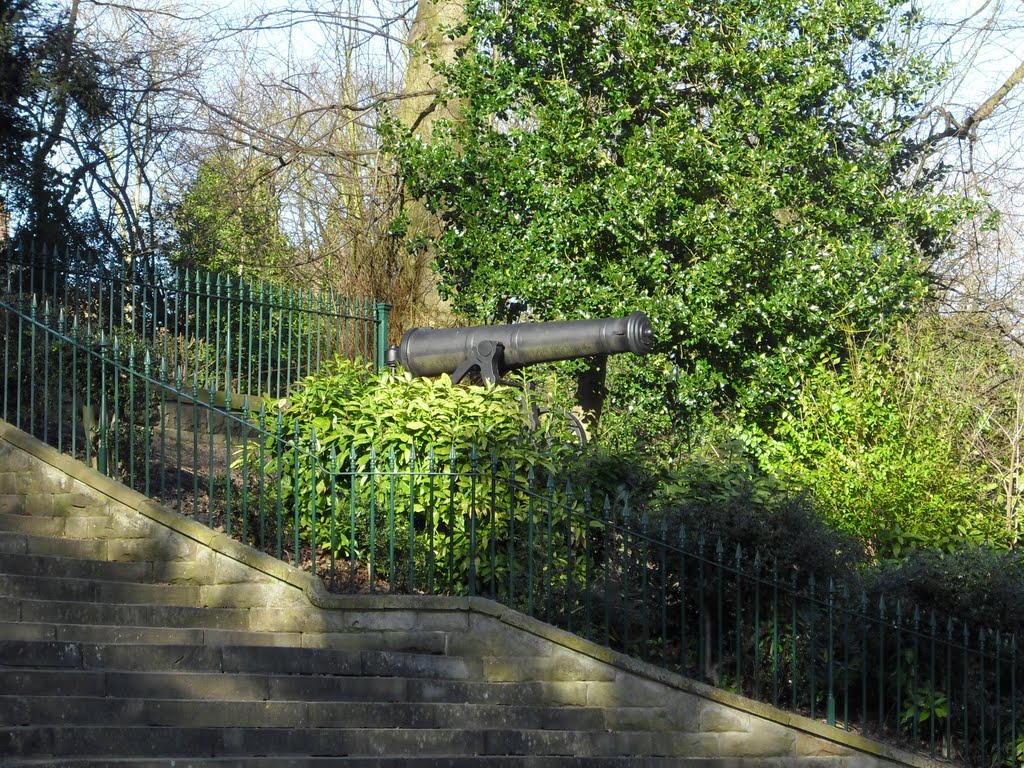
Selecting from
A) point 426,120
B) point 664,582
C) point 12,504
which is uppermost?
point 426,120

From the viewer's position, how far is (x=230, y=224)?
18375mm

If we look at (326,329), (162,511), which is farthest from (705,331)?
(162,511)

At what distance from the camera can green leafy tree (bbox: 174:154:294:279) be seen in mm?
17031

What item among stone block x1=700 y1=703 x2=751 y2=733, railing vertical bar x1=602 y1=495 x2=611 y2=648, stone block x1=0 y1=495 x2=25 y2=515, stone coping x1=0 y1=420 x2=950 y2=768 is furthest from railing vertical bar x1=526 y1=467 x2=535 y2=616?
stone block x1=0 y1=495 x2=25 y2=515

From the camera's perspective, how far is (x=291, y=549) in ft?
31.1

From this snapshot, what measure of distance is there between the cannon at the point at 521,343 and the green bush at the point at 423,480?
1.70 m

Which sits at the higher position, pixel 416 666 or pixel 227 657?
pixel 227 657

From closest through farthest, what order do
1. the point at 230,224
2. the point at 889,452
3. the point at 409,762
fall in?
the point at 409,762
the point at 889,452
the point at 230,224

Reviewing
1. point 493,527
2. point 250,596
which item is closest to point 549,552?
point 493,527

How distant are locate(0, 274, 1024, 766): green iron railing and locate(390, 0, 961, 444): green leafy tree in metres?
4.97

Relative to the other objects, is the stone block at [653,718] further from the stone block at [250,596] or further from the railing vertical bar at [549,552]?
the stone block at [250,596]

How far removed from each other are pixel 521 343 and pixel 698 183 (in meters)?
3.39

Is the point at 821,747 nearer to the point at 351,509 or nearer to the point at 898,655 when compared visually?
the point at 898,655

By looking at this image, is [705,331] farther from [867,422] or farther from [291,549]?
[291,549]
